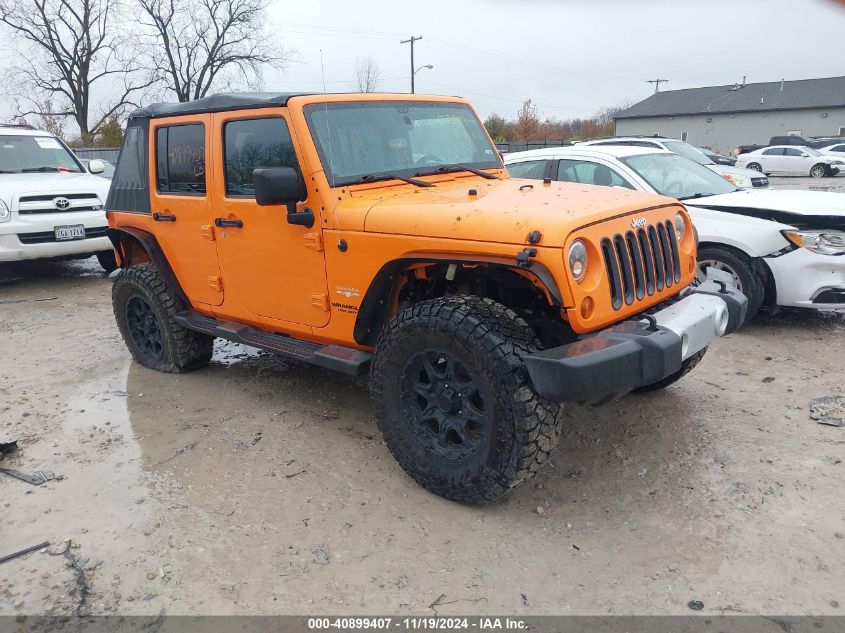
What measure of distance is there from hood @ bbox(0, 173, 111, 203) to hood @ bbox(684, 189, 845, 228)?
739 cm

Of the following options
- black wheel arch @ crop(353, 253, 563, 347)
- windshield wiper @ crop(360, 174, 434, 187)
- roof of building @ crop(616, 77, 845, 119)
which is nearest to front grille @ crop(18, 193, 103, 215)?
windshield wiper @ crop(360, 174, 434, 187)

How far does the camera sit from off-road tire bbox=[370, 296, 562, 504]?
287cm

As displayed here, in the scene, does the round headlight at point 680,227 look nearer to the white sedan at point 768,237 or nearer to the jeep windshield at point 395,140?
the jeep windshield at point 395,140

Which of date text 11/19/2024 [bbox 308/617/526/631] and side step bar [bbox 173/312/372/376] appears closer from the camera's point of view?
date text 11/19/2024 [bbox 308/617/526/631]

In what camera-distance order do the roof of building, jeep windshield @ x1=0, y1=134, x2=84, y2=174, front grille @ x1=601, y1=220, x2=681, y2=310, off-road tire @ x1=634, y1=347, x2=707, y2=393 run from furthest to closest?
the roof of building → jeep windshield @ x1=0, y1=134, x2=84, y2=174 → off-road tire @ x1=634, y1=347, x2=707, y2=393 → front grille @ x1=601, y1=220, x2=681, y2=310

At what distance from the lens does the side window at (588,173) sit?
616cm

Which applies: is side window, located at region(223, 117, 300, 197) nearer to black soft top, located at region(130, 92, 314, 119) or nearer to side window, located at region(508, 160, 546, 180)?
black soft top, located at region(130, 92, 314, 119)

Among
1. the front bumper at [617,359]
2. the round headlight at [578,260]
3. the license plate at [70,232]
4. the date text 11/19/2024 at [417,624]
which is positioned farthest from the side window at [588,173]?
the license plate at [70,232]

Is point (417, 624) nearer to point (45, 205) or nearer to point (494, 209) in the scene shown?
point (494, 209)

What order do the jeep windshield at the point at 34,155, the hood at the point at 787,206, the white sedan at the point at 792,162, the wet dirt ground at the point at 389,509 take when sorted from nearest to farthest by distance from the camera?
the wet dirt ground at the point at 389,509
the hood at the point at 787,206
the jeep windshield at the point at 34,155
the white sedan at the point at 792,162

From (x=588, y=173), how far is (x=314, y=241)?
3.60 metres

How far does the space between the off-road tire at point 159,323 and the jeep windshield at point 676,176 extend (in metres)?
4.21

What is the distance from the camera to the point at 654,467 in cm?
354

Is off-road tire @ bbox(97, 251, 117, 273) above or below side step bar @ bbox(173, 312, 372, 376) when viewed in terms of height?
below
